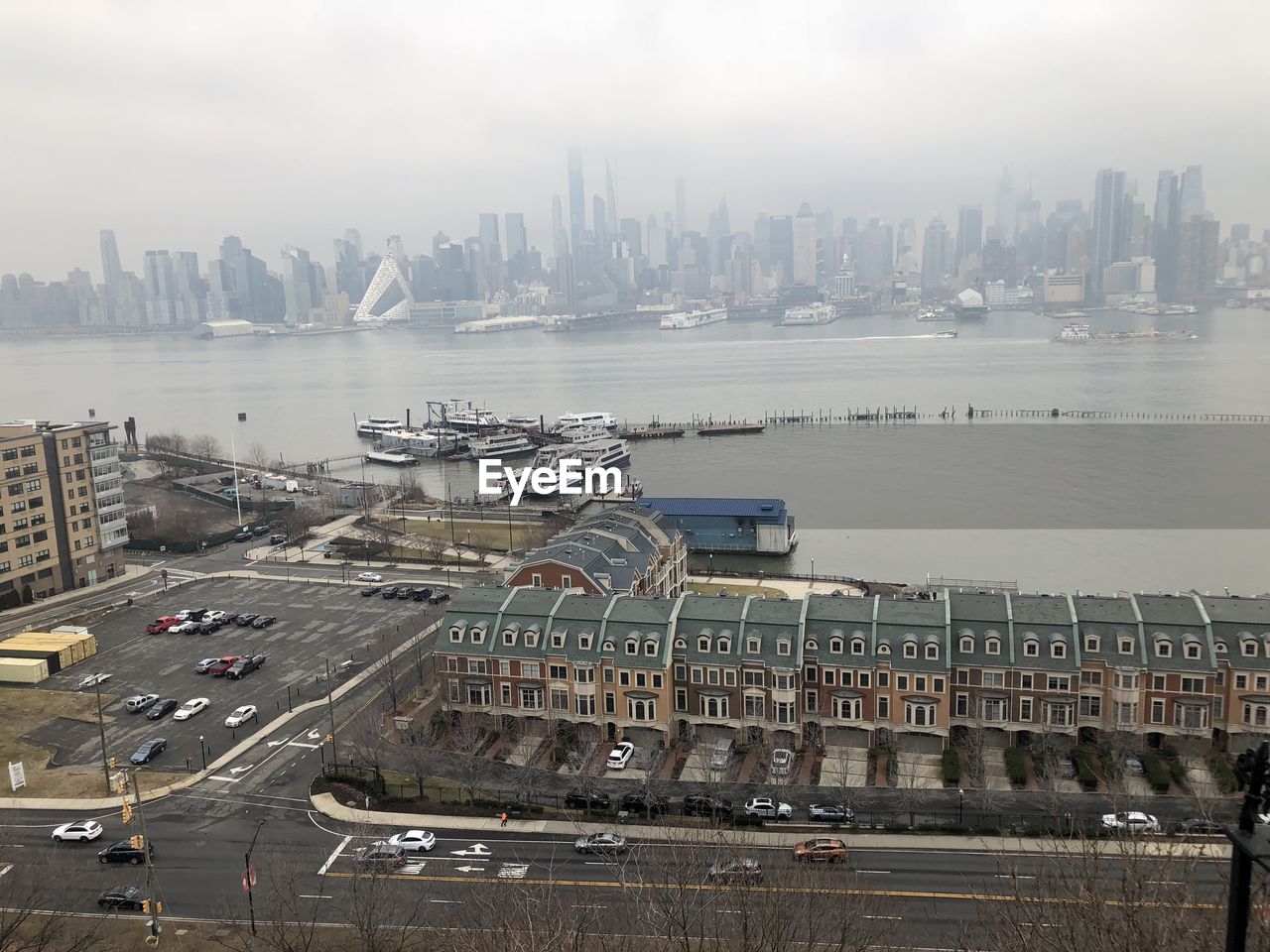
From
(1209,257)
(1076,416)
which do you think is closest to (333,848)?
(1076,416)

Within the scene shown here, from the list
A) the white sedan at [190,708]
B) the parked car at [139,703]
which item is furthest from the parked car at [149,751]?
the parked car at [139,703]

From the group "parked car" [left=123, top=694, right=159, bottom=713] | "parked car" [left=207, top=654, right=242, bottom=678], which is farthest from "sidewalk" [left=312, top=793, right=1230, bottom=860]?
"parked car" [left=207, top=654, right=242, bottom=678]

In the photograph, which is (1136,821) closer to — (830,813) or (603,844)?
(830,813)

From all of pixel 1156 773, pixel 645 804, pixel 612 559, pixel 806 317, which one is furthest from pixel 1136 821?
pixel 806 317

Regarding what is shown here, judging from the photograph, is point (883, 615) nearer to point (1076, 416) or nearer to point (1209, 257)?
point (1076, 416)

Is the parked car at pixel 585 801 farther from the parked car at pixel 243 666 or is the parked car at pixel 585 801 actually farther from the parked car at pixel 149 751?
the parked car at pixel 243 666
